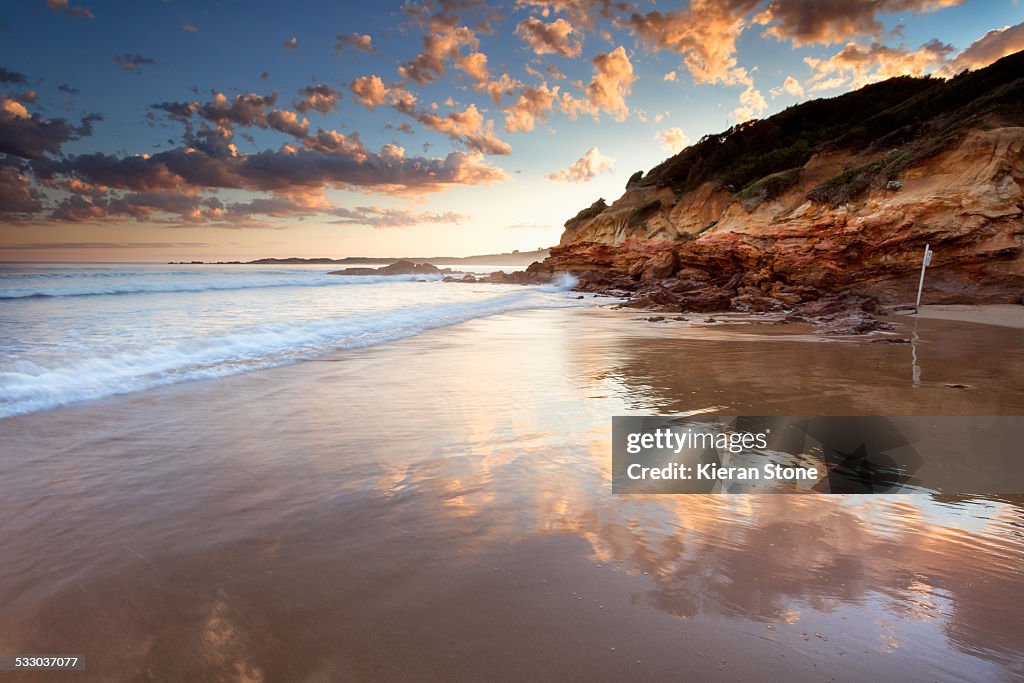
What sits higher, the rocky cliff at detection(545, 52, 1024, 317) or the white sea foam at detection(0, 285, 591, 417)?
the rocky cliff at detection(545, 52, 1024, 317)

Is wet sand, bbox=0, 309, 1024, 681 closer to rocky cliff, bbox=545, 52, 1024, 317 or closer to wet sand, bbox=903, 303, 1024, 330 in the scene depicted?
wet sand, bbox=903, 303, 1024, 330

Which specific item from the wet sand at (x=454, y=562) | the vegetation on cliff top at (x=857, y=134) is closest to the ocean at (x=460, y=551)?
the wet sand at (x=454, y=562)

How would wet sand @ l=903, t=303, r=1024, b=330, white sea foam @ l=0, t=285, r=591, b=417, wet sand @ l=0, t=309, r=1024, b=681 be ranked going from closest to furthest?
wet sand @ l=0, t=309, r=1024, b=681, white sea foam @ l=0, t=285, r=591, b=417, wet sand @ l=903, t=303, r=1024, b=330

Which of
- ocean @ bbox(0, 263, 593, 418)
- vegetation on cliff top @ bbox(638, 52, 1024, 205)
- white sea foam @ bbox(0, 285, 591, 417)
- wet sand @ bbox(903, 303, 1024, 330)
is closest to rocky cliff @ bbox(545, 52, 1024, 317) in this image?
vegetation on cliff top @ bbox(638, 52, 1024, 205)

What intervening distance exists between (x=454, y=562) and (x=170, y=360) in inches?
295

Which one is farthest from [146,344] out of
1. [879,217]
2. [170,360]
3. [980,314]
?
[879,217]

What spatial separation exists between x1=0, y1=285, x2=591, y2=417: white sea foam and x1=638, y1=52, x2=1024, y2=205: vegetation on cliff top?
1912 centimetres

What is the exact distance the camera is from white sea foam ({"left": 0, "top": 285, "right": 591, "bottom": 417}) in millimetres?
5535

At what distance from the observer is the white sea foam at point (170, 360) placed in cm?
554

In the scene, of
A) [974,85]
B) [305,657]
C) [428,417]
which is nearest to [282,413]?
[428,417]

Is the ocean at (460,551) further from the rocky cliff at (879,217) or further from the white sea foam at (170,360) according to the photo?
the rocky cliff at (879,217)

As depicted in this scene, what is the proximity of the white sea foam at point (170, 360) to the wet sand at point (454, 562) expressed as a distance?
113 centimetres

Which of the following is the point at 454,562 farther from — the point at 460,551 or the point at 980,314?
the point at 980,314

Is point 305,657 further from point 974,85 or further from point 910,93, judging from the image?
point 910,93
